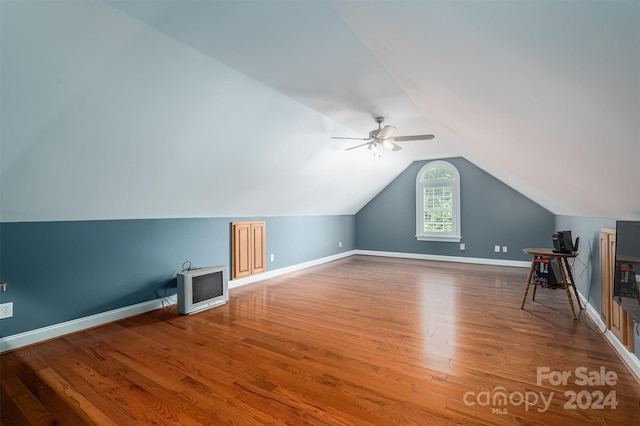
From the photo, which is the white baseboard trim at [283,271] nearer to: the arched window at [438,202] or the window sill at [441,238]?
the window sill at [441,238]

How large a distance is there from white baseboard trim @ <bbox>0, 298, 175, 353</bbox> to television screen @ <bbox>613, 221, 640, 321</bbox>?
422 cm

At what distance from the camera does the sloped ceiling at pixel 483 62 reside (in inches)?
36.6

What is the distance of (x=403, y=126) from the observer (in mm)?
4098

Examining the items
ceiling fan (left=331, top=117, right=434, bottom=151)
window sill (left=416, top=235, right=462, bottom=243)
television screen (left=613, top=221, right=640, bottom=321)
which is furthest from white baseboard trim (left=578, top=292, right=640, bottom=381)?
window sill (left=416, top=235, right=462, bottom=243)

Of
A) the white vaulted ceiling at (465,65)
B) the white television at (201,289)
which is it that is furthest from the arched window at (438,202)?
the white television at (201,289)

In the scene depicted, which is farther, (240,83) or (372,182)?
(372,182)

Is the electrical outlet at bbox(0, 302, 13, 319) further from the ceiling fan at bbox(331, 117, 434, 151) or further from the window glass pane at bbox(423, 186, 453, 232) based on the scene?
the window glass pane at bbox(423, 186, 453, 232)

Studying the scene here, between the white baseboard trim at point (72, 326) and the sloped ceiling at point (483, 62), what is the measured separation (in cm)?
282

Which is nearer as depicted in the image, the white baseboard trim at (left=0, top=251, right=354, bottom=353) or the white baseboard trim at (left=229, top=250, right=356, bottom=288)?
the white baseboard trim at (left=0, top=251, right=354, bottom=353)

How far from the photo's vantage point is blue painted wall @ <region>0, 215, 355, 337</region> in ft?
8.50

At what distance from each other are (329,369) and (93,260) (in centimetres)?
267

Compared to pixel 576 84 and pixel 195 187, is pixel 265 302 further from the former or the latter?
pixel 576 84

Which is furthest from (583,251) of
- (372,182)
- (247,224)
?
(247,224)

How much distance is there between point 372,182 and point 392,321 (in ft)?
13.0
